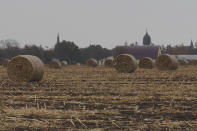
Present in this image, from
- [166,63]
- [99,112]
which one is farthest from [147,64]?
[99,112]

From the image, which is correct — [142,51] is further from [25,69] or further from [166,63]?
[25,69]

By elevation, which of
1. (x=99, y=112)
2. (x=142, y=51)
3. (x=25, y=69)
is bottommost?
(x=99, y=112)

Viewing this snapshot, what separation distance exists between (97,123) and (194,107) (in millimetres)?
2648

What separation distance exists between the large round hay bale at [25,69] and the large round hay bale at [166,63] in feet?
44.9

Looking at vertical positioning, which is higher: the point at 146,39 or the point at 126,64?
the point at 146,39

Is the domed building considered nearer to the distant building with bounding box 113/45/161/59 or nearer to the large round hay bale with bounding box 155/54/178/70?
the distant building with bounding box 113/45/161/59

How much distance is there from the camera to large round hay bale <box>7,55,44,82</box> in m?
15.5

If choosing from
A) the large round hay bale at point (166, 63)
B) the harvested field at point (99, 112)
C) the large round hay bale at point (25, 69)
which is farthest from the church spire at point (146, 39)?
the harvested field at point (99, 112)

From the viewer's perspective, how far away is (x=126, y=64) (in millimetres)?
24547

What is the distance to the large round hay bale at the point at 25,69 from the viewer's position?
611 inches

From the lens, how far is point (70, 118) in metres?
6.54

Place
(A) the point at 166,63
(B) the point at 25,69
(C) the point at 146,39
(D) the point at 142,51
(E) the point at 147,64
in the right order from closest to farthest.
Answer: (B) the point at 25,69 → (A) the point at 166,63 → (E) the point at 147,64 → (D) the point at 142,51 → (C) the point at 146,39

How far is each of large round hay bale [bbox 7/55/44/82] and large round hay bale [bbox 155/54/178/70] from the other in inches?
539

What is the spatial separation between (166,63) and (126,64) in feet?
14.7
